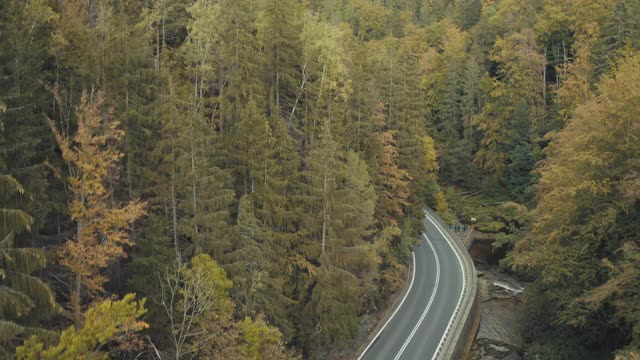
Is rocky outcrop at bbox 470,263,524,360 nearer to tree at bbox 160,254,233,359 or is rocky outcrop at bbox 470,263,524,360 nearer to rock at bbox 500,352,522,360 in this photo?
rock at bbox 500,352,522,360

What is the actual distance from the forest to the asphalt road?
196 cm

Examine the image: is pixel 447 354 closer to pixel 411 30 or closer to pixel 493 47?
pixel 493 47

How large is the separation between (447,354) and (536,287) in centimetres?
706

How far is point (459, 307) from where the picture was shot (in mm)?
37750

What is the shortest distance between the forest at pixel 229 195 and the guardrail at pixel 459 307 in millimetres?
4016

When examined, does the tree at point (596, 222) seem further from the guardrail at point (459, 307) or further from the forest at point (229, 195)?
the guardrail at point (459, 307)

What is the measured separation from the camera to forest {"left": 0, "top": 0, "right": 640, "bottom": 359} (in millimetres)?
17266

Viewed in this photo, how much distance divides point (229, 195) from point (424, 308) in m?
20.7

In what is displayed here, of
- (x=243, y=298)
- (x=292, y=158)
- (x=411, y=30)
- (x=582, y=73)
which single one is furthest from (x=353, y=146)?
→ (x=411, y=30)

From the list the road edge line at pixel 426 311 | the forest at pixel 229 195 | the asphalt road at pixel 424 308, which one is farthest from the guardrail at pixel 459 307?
the forest at pixel 229 195

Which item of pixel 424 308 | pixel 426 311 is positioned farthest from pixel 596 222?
pixel 424 308

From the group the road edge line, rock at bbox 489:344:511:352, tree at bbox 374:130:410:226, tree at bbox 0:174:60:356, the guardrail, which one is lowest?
rock at bbox 489:344:511:352

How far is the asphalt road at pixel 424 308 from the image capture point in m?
32.7

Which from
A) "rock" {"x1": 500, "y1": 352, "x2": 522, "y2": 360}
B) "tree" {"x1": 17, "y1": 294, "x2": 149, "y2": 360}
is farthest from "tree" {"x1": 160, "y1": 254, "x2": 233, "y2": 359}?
"rock" {"x1": 500, "y1": 352, "x2": 522, "y2": 360}
